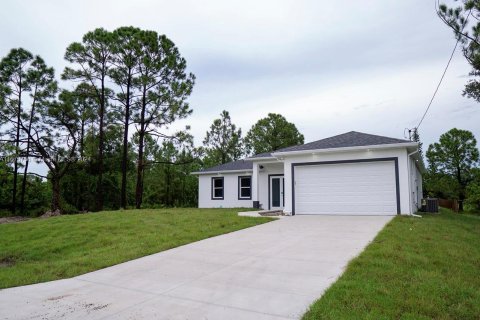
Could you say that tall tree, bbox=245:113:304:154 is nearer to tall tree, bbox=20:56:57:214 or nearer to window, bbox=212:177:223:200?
window, bbox=212:177:223:200

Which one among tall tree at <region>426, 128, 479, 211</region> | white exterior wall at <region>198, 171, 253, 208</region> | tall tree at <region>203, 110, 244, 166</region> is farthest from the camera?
tall tree at <region>203, 110, 244, 166</region>

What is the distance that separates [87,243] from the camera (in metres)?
8.47

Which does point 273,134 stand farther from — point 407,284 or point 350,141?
point 407,284

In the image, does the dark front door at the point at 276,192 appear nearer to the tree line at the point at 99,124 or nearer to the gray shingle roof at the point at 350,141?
the gray shingle roof at the point at 350,141

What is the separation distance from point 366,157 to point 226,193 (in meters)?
9.92

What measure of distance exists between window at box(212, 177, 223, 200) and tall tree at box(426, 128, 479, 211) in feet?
82.9

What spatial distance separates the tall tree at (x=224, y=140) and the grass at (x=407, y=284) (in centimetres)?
3137

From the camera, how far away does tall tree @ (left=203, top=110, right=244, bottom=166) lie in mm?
38156

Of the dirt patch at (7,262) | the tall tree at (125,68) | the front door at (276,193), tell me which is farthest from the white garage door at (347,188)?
the tall tree at (125,68)

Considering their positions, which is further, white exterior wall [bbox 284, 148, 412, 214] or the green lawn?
white exterior wall [bbox 284, 148, 412, 214]

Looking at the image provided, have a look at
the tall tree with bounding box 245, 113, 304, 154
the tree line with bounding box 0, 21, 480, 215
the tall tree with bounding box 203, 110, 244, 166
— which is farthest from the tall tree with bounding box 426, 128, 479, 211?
the tall tree with bounding box 203, 110, 244, 166

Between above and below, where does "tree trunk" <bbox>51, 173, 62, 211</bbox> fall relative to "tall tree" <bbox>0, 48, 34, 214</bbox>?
below

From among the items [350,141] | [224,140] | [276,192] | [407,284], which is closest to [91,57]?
[276,192]

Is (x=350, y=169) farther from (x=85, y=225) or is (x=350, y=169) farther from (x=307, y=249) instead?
(x=85, y=225)
